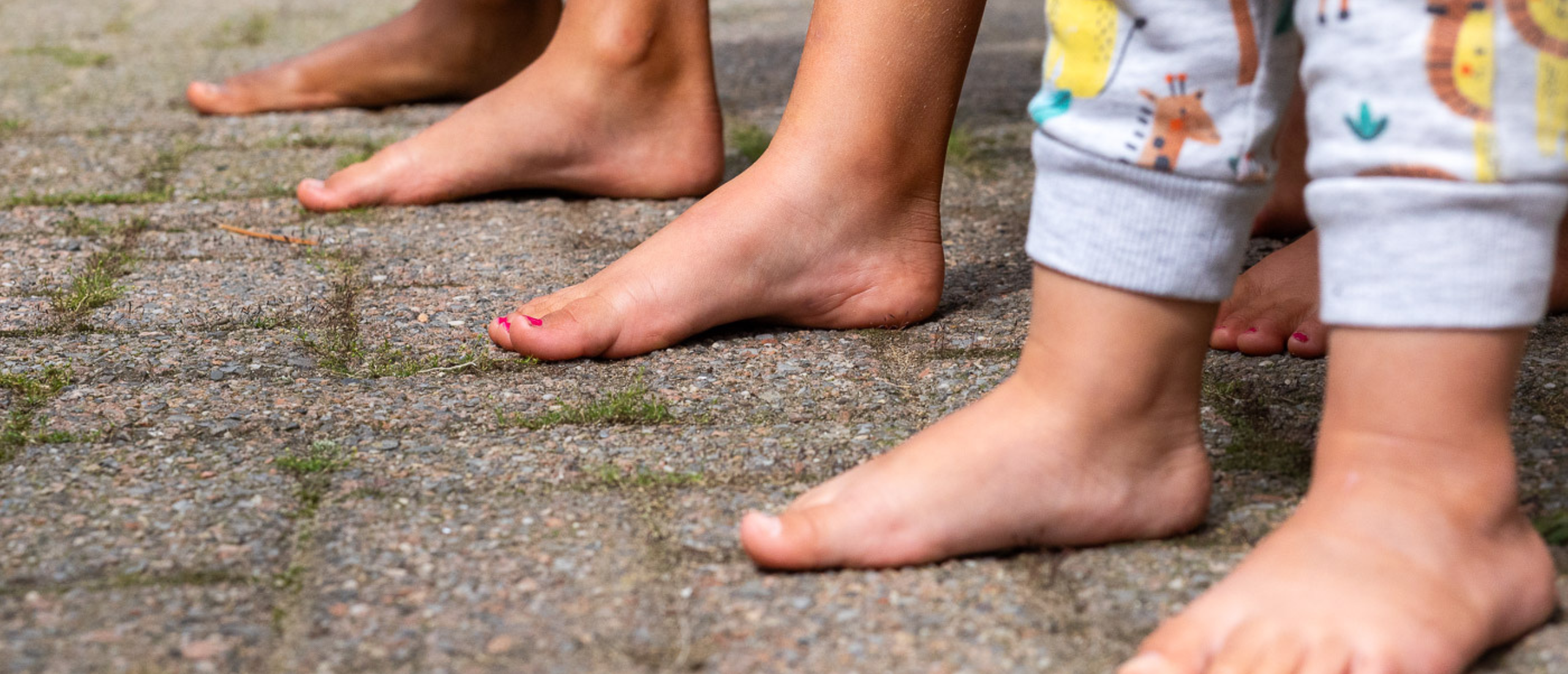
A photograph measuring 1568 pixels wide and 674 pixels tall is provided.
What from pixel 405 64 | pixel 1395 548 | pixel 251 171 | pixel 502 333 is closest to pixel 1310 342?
pixel 1395 548

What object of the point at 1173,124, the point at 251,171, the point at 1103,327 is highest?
the point at 1173,124

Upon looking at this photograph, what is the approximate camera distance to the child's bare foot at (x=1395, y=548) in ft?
2.56

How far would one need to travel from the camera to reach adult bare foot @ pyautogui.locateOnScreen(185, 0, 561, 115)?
8.00 feet

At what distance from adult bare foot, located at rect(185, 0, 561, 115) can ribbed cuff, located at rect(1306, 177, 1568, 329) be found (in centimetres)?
189

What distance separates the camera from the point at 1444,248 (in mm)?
755

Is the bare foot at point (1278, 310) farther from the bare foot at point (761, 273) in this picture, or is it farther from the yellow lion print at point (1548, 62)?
the yellow lion print at point (1548, 62)

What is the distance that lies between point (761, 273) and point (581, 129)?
0.60 metres

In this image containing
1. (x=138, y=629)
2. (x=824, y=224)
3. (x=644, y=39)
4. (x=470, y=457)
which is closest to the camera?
(x=138, y=629)

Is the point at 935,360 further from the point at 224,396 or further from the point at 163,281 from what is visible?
the point at 163,281

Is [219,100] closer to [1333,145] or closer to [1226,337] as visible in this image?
[1226,337]

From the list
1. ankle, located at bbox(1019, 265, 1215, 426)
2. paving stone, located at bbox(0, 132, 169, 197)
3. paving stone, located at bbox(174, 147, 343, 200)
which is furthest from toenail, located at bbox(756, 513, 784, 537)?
paving stone, located at bbox(0, 132, 169, 197)

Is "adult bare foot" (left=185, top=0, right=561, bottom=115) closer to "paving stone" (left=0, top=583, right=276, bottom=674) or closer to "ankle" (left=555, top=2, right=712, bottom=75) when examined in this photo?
"ankle" (left=555, top=2, right=712, bottom=75)

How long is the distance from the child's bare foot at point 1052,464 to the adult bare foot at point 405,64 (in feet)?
5.55

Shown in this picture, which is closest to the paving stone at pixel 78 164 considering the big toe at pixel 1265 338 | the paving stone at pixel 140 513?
the paving stone at pixel 140 513
